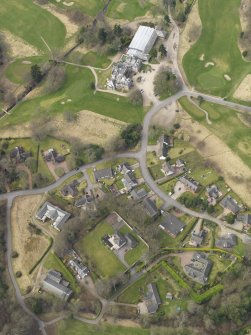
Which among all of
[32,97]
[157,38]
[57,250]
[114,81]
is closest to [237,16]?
[157,38]

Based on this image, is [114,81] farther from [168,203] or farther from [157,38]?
[168,203]

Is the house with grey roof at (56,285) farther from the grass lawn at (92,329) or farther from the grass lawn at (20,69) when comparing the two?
the grass lawn at (20,69)

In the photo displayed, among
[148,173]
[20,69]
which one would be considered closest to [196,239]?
[148,173]

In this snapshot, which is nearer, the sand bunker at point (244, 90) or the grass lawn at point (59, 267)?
the grass lawn at point (59, 267)

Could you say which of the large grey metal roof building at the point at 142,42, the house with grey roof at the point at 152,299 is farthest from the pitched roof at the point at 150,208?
the large grey metal roof building at the point at 142,42

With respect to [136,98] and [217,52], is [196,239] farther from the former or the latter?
[217,52]

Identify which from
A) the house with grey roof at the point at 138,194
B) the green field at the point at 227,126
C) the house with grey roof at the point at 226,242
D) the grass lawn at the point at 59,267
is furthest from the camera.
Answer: the green field at the point at 227,126
